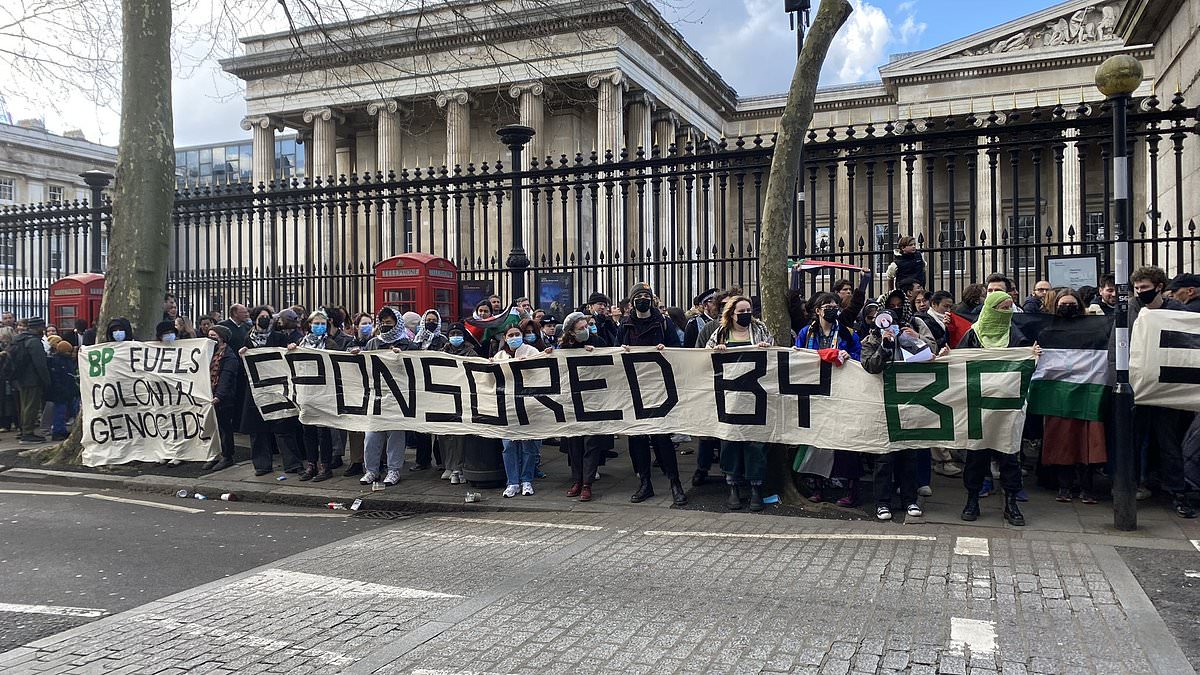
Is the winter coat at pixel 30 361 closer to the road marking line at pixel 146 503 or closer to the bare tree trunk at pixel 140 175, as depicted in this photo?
the bare tree trunk at pixel 140 175

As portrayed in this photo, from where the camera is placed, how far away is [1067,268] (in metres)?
9.57

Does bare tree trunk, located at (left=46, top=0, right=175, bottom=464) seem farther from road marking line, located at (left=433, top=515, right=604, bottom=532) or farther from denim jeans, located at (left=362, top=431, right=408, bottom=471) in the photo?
road marking line, located at (left=433, top=515, right=604, bottom=532)

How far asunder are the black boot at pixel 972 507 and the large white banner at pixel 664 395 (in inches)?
16.4

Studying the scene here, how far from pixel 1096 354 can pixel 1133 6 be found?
7784 millimetres

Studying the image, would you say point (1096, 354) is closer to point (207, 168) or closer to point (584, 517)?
point (584, 517)

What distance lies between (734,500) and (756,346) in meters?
1.42

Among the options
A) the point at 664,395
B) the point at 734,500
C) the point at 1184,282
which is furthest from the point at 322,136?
the point at 1184,282

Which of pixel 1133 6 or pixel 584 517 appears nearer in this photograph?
pixel 584 517

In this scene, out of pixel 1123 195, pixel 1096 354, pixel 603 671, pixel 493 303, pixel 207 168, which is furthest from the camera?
pixel 207 168

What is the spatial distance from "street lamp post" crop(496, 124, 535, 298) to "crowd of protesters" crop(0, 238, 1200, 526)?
1.54 feet

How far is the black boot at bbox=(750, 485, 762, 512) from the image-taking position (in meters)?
8.07

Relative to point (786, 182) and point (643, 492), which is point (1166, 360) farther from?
point (643, 492)

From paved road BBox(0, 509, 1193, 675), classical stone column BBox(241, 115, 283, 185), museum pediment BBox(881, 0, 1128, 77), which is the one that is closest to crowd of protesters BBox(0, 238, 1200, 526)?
paved road BBox(0, 509, 1193, 675)

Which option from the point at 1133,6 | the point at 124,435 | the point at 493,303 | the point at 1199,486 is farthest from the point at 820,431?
the point at 1133,6
